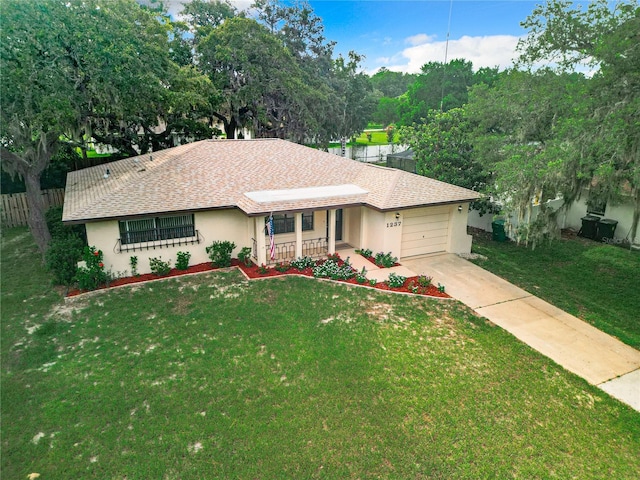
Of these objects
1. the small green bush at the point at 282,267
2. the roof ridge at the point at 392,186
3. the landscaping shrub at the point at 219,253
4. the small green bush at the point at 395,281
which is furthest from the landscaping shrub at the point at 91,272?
the roof ridge at the point at 392,186

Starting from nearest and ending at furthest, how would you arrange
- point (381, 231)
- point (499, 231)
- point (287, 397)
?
point (287, 397)
point (381, 231)
point (499, 231)

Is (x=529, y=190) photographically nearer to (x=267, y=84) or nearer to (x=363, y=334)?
(x=363, y=334)

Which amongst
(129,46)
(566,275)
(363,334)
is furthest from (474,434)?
(129,46)

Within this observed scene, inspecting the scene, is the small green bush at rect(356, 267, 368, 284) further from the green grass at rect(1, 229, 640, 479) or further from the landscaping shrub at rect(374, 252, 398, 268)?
the green grass at rect(1, 229, 640, 479)

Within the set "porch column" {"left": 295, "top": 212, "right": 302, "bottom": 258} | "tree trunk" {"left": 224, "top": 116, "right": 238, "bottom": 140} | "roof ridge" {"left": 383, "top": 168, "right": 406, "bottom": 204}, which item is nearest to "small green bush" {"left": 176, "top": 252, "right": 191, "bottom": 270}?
"porch column" {"left": 295, "top": 212, "right": 302, "bottom": 258}

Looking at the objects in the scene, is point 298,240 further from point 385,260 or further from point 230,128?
point 230,128

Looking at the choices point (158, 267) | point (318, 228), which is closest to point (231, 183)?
point (318, 228)
